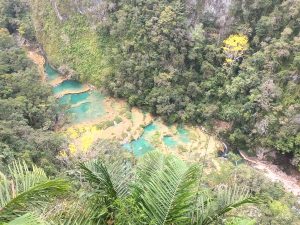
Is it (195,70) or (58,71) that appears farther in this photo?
(58,71)

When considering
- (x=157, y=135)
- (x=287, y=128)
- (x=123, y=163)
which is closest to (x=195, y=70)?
(x=157, y=135)

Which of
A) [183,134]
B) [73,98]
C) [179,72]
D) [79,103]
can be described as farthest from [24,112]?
[179,72]

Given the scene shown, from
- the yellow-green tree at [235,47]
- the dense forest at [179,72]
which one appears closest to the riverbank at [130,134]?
the dense forest at [179,72]

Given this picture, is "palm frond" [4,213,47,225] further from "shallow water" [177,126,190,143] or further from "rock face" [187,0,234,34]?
"rock face" [187,0,234,34]

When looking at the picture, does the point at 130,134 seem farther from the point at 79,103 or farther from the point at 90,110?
the point at 79,103

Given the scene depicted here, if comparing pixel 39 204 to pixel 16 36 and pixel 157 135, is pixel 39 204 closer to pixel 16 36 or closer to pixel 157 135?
pixel 157 135


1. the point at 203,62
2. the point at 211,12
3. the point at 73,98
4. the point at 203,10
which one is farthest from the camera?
the point at 73,98
